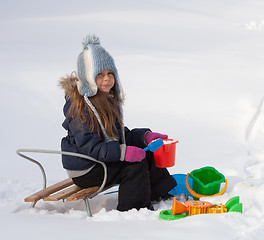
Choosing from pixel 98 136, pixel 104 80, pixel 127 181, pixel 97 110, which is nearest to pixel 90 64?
pixel 104 80

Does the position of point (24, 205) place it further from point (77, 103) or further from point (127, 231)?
point (127, 231)

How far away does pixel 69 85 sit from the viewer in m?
3.13

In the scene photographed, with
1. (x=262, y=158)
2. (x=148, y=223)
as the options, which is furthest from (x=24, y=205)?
(x=262, y=158)

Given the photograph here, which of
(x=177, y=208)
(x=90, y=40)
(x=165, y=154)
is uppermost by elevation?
(x=90, y=40)

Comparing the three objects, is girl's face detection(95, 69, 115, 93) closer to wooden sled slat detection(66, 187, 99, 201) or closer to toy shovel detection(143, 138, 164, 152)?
toy shovel detection(143, 138, 164, 152)


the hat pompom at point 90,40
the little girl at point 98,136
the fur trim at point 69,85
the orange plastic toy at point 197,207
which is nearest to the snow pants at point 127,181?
the little girl at point 98,136

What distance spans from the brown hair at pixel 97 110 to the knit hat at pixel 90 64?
0.16 ft

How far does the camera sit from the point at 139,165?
3.04 meters

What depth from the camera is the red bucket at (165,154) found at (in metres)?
3.22

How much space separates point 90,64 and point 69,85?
0.71ft

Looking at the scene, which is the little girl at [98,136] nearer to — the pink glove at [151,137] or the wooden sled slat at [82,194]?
the wooden sled slat at [82,194]

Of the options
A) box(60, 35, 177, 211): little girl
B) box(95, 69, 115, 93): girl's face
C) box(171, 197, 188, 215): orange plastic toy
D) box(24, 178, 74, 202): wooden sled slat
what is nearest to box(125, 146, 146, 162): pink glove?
box(60, 35, 177, 211): little girl

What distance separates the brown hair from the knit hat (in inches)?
1.9

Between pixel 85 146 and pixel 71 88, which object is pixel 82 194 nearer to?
pixel 85 146
